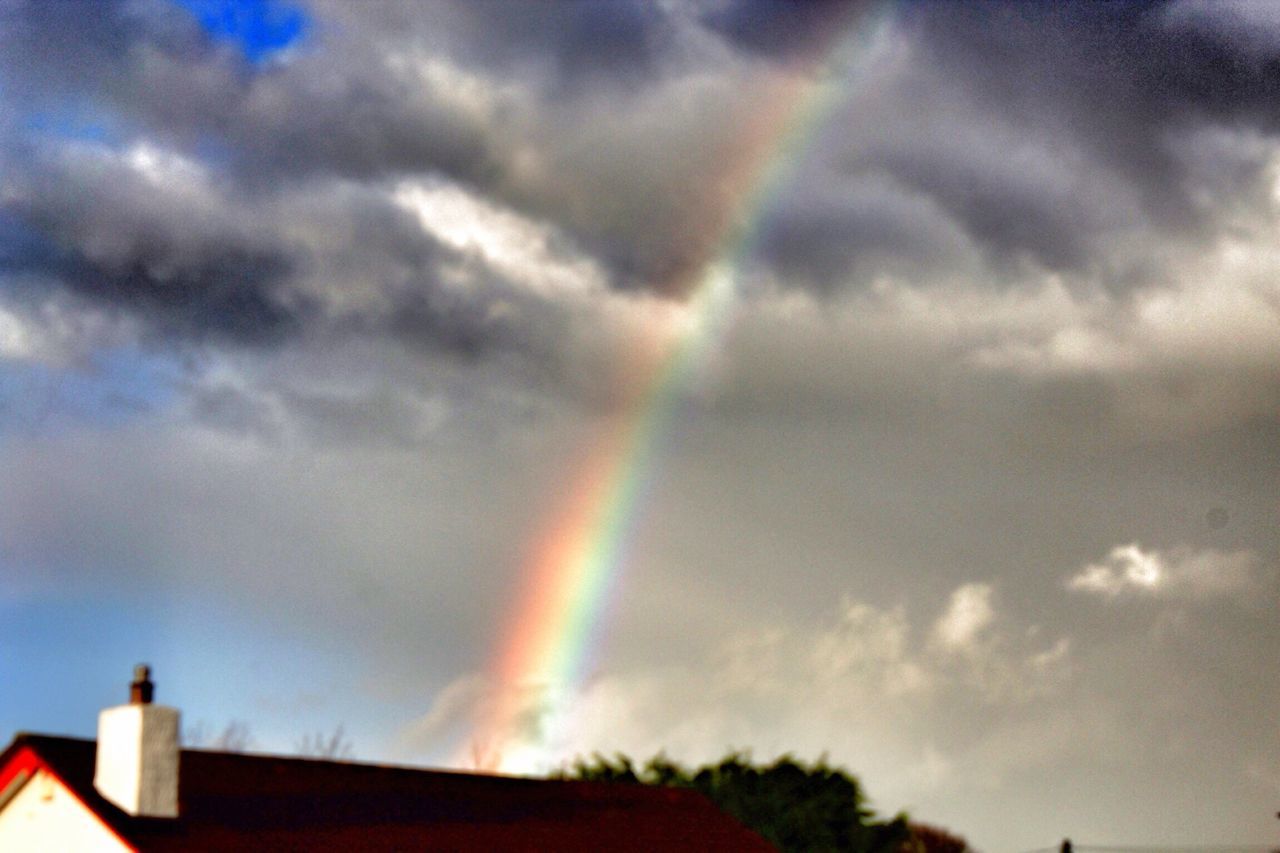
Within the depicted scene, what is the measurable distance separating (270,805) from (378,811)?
6.54 ft

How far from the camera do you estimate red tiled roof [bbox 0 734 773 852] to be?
22406 millimetres

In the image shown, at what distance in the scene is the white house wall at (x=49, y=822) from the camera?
2158 centimetres

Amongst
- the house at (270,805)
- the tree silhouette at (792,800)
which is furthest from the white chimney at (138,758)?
the tree silhouette at (792,800)

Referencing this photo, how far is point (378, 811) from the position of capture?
2564 centimetres

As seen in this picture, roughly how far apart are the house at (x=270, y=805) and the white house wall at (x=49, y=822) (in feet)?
A: 0.06

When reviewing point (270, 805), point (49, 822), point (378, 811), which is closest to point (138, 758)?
point (49, 822)

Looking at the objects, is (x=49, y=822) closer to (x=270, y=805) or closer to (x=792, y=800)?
(x=270, y=805)

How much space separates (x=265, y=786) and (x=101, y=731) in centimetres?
343

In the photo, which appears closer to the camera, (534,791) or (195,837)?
(195,837)

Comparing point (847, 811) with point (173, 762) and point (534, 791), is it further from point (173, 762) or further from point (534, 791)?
point (173, 762)

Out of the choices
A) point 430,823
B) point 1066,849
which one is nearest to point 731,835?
point 430,823

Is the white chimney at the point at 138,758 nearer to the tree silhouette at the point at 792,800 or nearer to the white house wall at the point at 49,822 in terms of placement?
the white house wall at the point at 49,822

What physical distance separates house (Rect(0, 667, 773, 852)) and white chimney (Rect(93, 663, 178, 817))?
19mm

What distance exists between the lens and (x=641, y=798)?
31844 millimetres
